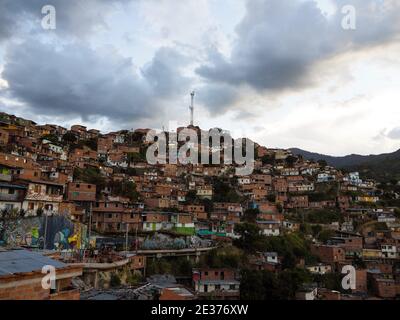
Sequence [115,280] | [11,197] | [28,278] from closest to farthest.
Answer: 1. [28,278]
2. [115,280]
3. [11,197]

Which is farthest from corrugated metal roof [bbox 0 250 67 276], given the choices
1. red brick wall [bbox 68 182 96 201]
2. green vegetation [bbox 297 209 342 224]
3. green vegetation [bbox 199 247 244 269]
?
green vegetation [bbox 297 209 342 224]

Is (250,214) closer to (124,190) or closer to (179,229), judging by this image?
(179,229)

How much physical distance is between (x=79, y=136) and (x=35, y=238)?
2089 inches

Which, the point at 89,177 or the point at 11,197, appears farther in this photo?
the point at 89,177

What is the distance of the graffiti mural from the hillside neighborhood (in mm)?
71

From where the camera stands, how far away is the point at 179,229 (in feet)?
128

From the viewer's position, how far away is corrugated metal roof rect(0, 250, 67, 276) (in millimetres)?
7019

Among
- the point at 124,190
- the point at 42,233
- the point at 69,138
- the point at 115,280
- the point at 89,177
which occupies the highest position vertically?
the point at 69,138

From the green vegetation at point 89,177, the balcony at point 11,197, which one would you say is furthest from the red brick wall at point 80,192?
the balcony at point 11,197

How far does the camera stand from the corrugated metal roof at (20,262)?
23.0 ft

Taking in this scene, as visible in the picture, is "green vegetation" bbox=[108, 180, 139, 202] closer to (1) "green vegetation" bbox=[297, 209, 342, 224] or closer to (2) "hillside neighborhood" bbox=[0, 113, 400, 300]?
(2) "hillside neighborhood" bbox=[0, 113, 400, 300]

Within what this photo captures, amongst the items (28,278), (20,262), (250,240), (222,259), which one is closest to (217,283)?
(222,259)

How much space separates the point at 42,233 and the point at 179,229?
56.2ft

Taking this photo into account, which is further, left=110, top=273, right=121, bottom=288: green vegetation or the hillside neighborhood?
left=110, top=273, right=121, bottom=288: green vegetation
